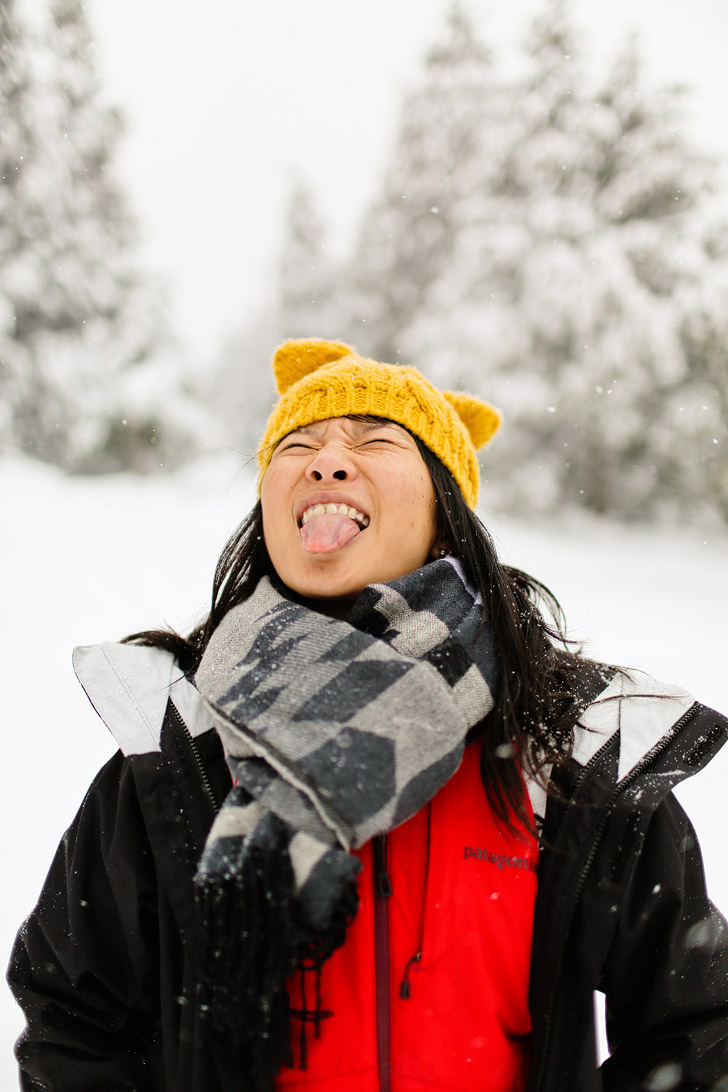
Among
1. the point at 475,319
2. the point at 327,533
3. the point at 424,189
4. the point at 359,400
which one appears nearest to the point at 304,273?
the point at 424,189

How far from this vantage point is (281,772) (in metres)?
1.20

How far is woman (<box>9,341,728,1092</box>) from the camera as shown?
115 cm

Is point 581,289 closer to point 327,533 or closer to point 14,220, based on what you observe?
point 14,220

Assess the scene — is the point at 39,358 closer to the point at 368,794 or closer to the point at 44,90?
the point at 44,90

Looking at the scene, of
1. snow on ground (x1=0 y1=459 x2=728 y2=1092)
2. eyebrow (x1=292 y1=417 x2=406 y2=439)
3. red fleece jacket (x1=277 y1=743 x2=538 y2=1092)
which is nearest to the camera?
red fleece jacket (x1=277 y1=743 x2=538 y2=1092)

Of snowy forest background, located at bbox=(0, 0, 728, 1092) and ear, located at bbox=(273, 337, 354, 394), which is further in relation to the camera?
snowy forest background, located at bbox=(0, 0, 728, 1092)

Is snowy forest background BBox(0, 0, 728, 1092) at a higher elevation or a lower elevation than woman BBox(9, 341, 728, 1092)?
higher

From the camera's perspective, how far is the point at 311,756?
120cm

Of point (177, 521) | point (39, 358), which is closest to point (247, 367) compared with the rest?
point (39, 358)

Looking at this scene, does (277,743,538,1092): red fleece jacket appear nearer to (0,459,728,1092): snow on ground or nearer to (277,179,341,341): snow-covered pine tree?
(0,459,728,1092): snow on ground

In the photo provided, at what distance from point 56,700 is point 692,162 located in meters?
11.5

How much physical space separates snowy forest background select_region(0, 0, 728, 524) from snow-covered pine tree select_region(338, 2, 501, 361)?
4 centimetres

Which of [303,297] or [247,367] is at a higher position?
[247,367]

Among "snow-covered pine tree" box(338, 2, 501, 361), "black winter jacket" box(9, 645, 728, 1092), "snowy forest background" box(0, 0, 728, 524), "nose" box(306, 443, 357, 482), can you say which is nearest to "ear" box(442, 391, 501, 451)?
"nose" box(306, 443, 357, 482)
